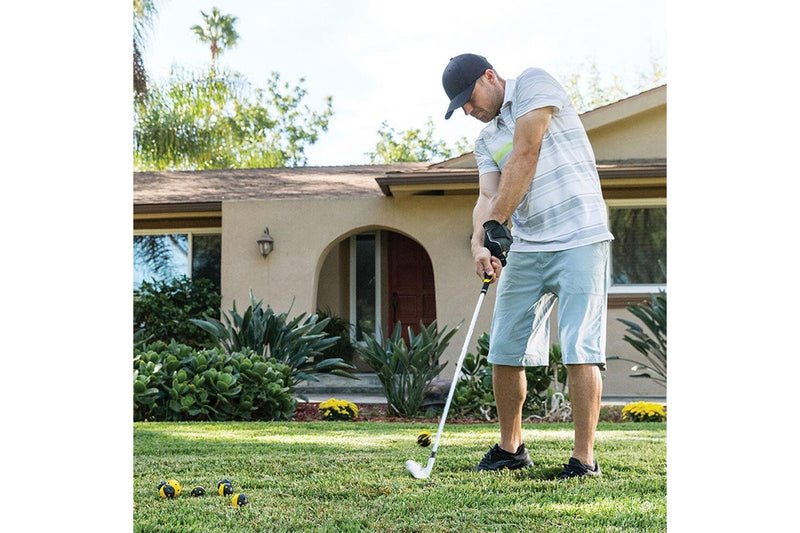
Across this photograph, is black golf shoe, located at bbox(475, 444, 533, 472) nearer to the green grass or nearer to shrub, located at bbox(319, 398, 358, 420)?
the green grass

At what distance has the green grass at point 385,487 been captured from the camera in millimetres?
2549

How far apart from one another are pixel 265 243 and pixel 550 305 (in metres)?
7.58

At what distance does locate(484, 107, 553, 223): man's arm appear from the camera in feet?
11.2

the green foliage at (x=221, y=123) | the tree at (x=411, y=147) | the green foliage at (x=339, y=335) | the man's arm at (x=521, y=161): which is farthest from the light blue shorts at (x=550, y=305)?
the tree at (x=411, y=147)

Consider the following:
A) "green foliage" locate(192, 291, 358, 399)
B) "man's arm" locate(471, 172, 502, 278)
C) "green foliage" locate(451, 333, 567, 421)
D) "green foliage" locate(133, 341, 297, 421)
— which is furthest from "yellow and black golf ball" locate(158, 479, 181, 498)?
"green foliage" locate(192, 291, 358, 399)

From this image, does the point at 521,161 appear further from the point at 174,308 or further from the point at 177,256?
the point at 177,256

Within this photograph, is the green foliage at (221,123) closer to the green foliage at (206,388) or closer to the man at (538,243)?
the green foliage at (206,388)

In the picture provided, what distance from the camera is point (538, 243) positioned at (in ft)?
11.7

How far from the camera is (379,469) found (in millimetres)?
3551
